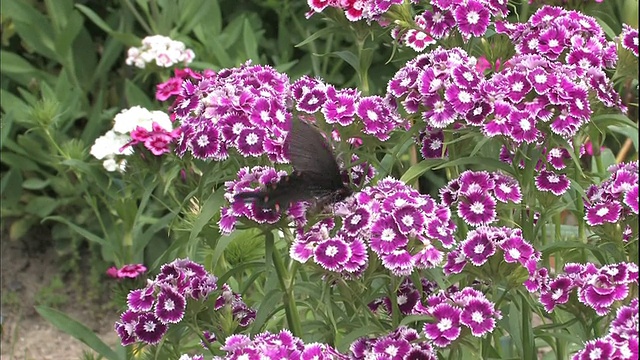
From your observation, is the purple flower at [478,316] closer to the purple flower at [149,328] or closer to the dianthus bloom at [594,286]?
the dianthus bloom at [594,286]

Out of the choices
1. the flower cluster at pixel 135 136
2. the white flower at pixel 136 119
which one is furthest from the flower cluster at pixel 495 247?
the white flower at pixel 136 119

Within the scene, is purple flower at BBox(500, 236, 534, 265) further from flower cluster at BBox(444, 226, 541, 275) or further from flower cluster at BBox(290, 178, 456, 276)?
flower cluster at BBox(290, 178, 456, 276)

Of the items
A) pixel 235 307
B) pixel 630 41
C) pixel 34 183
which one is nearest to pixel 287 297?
pixel 235 307

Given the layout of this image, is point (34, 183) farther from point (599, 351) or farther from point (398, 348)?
point (599, 351)

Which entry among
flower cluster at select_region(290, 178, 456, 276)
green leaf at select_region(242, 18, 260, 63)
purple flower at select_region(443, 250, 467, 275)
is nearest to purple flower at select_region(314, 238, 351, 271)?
flower cluster at select_region(290, 178, 456, 276)

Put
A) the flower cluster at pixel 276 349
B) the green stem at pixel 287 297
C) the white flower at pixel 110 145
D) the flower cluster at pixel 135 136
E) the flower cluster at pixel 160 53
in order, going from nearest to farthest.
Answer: the flower cluster at pixel 276 349, the green stem at pixel 287 297, the flower cluster at pixel 135 136, the white flower at pixel 110 145, the flower cluster at pixel 160 53

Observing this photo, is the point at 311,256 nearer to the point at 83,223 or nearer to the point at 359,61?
the point at 359,61

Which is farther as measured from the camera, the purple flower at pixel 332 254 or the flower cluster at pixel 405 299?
the flower cluster at pixel 405 299

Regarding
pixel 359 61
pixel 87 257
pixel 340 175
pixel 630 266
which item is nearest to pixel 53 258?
pixel 87 257
